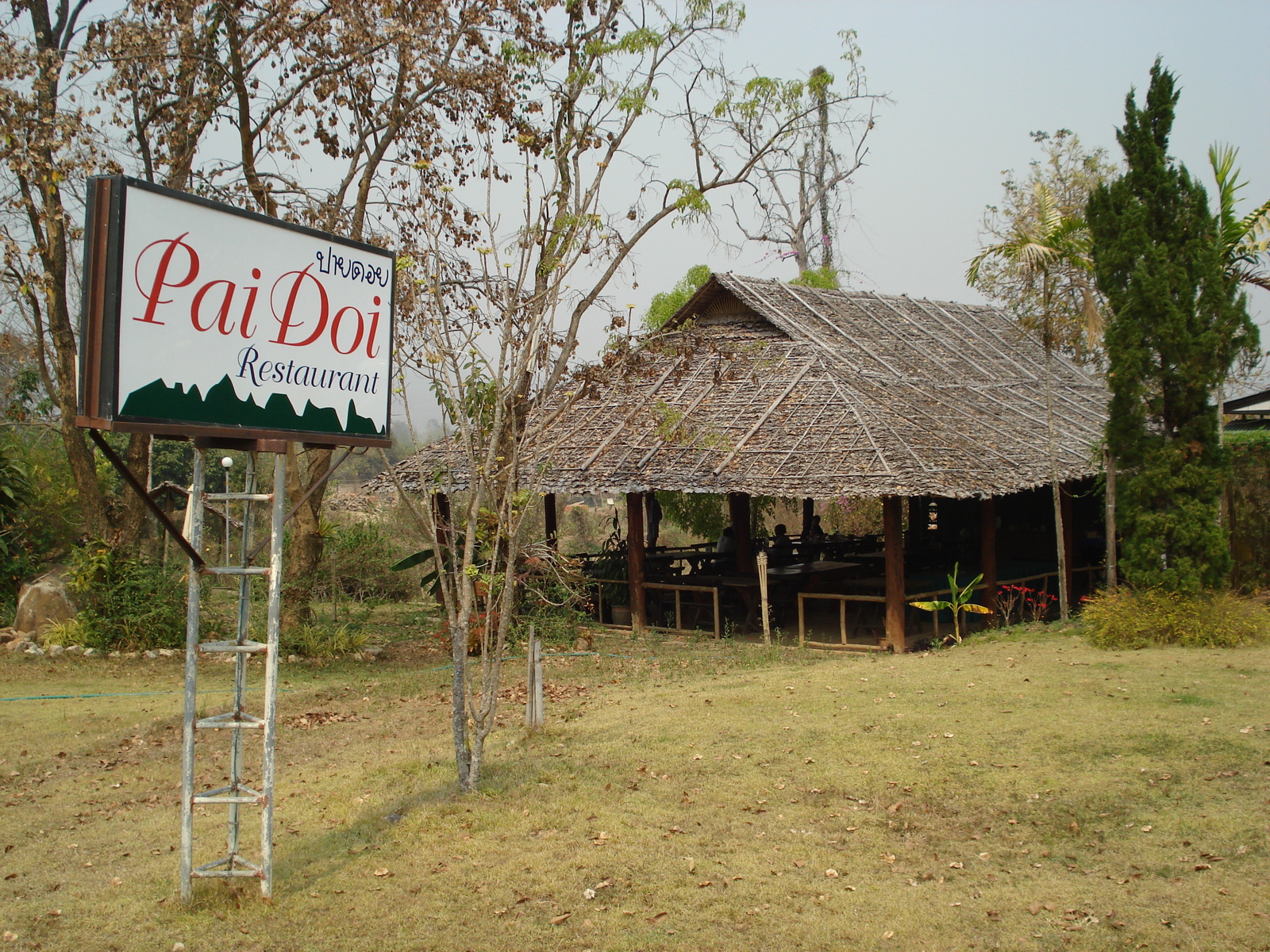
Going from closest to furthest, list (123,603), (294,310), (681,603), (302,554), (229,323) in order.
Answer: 1. (229,323)
2. (294,310)
3. (123,603)
4. (302,554)
5. (681,603)

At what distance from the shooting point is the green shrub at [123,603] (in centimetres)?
1398

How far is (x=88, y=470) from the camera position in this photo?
15.0 metres

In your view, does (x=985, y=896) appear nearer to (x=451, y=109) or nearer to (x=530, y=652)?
(x=530, y=652)

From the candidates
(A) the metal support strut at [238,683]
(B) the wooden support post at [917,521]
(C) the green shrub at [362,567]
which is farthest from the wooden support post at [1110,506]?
(C) the green shrub at [362,567]

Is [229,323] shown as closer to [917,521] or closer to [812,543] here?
[812,543]

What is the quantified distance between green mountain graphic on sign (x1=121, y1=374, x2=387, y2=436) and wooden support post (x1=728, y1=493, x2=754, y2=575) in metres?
12.5

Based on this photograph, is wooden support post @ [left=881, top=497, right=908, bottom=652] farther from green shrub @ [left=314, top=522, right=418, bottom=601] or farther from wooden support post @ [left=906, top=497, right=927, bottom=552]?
green shrub @ [left=314, top=522, right=418, bottom=601]

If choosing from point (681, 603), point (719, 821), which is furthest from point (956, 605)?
point (719, 821)

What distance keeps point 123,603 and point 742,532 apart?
9.47m

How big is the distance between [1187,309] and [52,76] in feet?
44.9

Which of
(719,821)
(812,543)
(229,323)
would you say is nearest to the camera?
(229,323)

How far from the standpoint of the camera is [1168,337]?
1173cm

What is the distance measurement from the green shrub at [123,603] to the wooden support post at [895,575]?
9.24m

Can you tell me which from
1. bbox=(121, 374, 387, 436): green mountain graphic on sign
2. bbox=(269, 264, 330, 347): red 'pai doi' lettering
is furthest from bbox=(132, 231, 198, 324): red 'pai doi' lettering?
bbox=(269, 264, 330, 347): red 'pai doi' lettering
